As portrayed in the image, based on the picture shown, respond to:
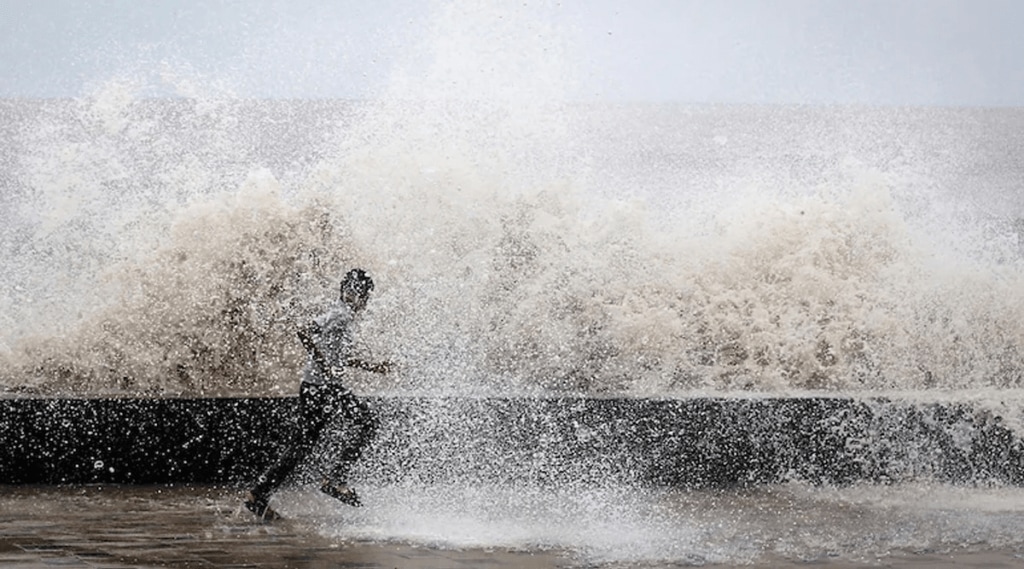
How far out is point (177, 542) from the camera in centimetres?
545

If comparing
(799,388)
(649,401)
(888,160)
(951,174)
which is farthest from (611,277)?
(951,174)

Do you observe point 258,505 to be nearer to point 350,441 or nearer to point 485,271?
point 350,441

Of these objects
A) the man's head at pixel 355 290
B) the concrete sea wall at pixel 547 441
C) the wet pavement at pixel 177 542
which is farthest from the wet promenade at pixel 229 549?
the man's head at pixel 355 290

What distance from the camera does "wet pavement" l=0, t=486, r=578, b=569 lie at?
4.97 meters

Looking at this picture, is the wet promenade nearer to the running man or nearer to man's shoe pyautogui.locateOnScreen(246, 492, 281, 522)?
man's shoe pyautogui.locateOnScreen(246, 492, 281, 522)

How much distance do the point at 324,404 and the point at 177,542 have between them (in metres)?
0.99

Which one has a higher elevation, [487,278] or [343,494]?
[487,278]

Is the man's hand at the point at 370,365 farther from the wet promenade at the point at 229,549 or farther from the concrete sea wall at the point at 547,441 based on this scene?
the concrete sea wall at the point at 547,441

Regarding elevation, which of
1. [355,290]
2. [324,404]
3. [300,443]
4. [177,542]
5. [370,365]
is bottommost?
[177,542]

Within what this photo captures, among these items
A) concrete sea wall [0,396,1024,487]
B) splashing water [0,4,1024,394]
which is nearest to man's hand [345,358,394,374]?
concrete sea wall [0,396,1024,487]

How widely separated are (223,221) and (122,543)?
6.57 m

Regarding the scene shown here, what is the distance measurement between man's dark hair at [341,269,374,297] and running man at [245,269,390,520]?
0.40 ft

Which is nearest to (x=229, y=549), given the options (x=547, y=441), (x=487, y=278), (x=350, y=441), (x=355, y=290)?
(x=350, y=441)

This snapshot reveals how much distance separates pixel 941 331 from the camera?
1132 centimetres
